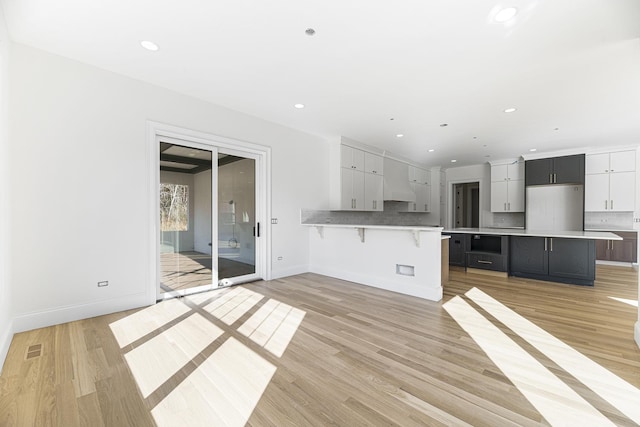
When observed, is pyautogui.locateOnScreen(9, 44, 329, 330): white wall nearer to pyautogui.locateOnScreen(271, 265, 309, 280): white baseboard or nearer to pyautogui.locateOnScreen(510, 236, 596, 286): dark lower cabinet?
pyautogui.locateOnScreen(271, 265, 309, 280): white baseboard

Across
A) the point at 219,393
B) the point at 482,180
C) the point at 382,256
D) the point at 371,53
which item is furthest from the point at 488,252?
the point at 219,393

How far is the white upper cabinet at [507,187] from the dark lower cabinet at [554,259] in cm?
286

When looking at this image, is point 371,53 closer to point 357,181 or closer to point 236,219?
point 236,219

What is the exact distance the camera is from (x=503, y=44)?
244 cm

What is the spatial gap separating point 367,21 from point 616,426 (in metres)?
2.98

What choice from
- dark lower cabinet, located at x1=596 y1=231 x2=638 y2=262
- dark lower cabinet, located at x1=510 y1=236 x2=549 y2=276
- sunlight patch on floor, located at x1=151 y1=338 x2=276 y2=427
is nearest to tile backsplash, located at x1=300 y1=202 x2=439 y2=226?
dark lower cabinet, located at x1=510 y1=236 x2=549 y2=276

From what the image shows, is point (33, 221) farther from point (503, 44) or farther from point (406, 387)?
point (503, 44)

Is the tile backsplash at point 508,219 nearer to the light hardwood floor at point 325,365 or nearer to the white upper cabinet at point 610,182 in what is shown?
the white upper cabinet at point 610,182

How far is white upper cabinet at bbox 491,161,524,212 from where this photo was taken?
7.12m

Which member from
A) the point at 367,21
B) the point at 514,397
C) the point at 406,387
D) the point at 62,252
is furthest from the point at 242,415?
the point at 367,21

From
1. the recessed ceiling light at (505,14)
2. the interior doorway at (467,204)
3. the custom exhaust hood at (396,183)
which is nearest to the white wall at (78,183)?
the recessed ceiling light at (505,14)

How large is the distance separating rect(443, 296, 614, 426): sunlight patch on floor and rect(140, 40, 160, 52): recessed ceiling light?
3938 millimetres

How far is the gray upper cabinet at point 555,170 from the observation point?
6168 millimetres

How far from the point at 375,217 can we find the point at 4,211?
6.17 metres
